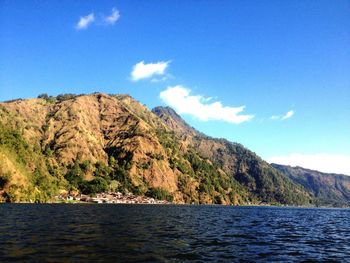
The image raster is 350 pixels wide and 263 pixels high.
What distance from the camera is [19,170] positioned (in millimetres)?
182000

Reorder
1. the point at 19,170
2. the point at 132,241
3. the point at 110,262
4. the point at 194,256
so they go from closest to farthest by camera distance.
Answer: the point at 110,262 < the point at 194,256 < the point at 132,241 < the point at 19,170

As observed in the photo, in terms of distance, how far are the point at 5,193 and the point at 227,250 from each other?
161371 millimetres

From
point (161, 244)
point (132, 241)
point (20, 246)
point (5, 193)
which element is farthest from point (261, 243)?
point (5, 193)

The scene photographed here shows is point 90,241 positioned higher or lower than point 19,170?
lower

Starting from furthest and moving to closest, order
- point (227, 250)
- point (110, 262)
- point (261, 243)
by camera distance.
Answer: point (261, 243) < point (227, 250) < point (110, 262)

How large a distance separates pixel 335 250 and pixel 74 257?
28.9 m

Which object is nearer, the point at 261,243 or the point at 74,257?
the point at 74,257

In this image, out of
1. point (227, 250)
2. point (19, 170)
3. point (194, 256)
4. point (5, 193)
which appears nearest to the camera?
point (194, 256)

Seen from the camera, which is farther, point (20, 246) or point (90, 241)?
point (90, 241)

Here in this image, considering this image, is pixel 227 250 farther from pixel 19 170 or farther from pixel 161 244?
pixel 19 170

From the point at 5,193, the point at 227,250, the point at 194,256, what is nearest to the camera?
the point at 194,256

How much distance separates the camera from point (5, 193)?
167 meters

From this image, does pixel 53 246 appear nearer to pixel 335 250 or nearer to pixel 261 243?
pixel 261 243

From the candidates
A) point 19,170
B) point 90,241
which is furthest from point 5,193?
point 90,241
